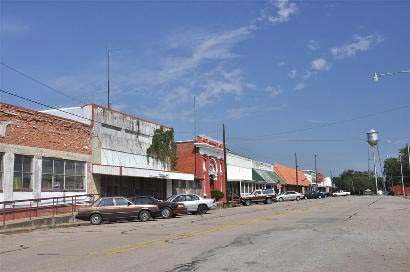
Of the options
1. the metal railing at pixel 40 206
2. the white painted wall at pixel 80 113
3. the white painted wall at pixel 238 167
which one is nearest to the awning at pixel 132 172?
the metal railing at pixel 40 206

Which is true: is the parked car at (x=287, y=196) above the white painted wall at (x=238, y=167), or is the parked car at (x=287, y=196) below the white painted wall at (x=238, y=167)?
below

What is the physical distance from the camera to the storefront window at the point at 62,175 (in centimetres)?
3384

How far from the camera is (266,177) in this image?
8831 centimetres

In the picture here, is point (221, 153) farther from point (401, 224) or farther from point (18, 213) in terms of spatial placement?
point (401, 224)

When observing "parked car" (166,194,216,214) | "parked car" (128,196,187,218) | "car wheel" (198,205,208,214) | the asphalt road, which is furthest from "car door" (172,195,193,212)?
the asphalt road

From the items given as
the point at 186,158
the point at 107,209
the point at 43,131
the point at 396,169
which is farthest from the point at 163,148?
the point at 396,169

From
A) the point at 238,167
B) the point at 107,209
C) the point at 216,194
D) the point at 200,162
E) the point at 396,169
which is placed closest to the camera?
the point at 107,209

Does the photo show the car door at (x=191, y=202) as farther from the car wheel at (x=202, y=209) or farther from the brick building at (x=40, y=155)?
the brick building at (x=40, y=155)

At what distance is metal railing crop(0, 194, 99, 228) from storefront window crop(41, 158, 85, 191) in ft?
2.91

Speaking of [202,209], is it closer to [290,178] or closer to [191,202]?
[191,202]

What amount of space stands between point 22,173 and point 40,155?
1910mm

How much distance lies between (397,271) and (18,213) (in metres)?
24.3

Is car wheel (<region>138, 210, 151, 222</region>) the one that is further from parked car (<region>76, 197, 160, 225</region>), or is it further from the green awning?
the green awning

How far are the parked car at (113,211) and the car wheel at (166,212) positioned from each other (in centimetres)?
310
